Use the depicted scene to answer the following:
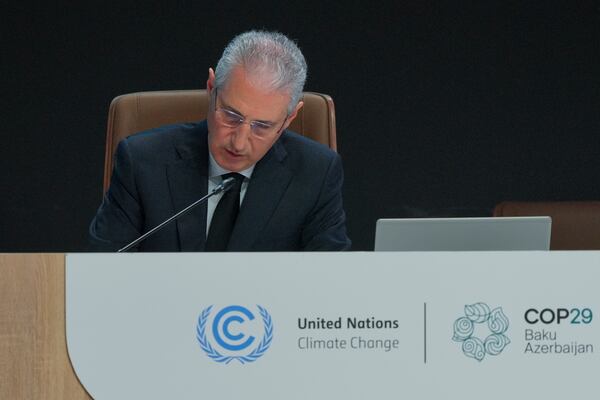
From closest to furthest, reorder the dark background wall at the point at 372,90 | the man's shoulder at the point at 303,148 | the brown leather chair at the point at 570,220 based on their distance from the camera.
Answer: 1. the man's shoulder at the point at 303,148
2. the brown leather chair at the point at 570,220
3. the dark background wall at the point at 372,90

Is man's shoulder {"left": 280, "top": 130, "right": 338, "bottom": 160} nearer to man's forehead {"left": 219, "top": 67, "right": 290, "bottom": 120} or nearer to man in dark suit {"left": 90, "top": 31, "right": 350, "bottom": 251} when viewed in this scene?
man in dark suit {"left": 90, "top": 31, "right": 350, "bottom": 251}

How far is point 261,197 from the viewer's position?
2205mm

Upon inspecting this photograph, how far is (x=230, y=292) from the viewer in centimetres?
120

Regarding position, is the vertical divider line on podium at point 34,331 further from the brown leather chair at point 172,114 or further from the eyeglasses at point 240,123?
the brown leather chair at point 172,114

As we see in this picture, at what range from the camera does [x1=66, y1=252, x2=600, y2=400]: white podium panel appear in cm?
120

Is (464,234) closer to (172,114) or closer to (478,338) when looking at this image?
(478,338)

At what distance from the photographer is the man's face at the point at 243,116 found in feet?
6.79

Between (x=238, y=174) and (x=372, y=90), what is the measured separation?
1.58 meters

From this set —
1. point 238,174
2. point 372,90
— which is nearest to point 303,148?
point 238,174

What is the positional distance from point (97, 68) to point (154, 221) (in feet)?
5.53

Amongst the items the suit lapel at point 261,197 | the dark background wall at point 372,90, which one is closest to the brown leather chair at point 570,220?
the dark background wall at point 372,90

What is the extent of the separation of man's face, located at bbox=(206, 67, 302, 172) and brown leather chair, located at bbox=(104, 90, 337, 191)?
0.22 meters

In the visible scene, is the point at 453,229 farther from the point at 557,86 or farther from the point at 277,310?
the point at 557,86

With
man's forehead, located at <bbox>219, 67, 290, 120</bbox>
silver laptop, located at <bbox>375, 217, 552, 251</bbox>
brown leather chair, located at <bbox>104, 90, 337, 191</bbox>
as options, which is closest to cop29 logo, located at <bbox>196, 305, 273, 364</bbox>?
silver laptop, located at <bbox>375, 217, 552, 251</bbox>
